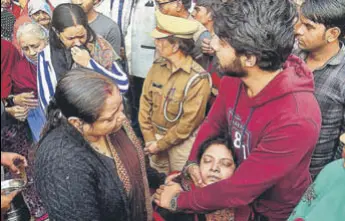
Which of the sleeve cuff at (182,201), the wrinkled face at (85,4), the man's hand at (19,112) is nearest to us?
the sleeve cuff at (182,201)

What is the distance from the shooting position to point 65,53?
124 inches

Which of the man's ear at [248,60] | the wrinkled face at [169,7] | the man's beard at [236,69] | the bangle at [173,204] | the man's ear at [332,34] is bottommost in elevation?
the bangle at [173,204]

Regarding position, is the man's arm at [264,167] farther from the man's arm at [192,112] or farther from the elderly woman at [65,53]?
the elderly woman at [65,53]

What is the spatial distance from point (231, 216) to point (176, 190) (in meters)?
0.31

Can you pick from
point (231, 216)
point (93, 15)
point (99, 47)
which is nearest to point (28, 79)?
point (99, 47)

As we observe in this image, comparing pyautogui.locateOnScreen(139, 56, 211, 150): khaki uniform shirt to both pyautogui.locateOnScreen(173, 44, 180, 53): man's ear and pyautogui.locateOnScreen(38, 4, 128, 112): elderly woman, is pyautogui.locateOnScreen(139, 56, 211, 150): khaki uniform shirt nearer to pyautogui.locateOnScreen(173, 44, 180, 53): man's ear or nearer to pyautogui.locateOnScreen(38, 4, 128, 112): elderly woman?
pyautogui.locateOnScreen(173, 44, 180, 53): man's ear

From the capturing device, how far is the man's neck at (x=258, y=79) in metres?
2.09

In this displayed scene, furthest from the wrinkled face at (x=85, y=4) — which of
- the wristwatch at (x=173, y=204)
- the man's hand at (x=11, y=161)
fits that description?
the wristwatch at (x=173, y=204)

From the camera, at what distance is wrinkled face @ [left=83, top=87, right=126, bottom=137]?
1.92 m

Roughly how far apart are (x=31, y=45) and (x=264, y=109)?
6.72 feet

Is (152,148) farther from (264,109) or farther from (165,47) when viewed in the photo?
(264,109)

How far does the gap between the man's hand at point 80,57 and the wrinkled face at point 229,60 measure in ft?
4.10

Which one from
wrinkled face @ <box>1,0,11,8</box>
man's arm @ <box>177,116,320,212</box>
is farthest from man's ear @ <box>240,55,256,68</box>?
wrinkled face @ <box>1,0,11,8</box>

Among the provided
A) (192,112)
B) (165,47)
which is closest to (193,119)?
(192,112)
